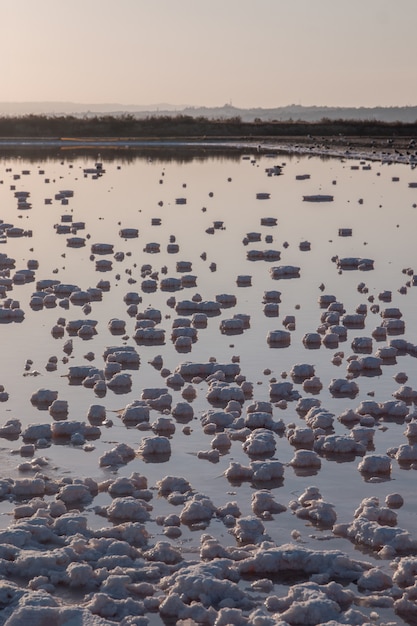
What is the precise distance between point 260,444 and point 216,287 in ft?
41.3

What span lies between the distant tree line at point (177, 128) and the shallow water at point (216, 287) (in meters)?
50.3

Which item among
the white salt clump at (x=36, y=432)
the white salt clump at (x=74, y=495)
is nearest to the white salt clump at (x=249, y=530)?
the white salt clump at (x=74, y=495)

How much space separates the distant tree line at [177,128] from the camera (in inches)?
4338

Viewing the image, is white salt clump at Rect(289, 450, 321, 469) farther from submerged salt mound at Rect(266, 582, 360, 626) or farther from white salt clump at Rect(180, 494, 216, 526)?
submerged salt mound at Rect(266, 582, 360, 626)

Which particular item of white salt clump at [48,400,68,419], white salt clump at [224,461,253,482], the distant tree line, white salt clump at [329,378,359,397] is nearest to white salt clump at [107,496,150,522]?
white salt clump at [224,461,253,482]

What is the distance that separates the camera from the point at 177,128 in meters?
114

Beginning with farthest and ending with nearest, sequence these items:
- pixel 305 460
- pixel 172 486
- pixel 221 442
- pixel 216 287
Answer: pixel 216 287 → pixel 221 442 → pixel 305 460 → pixel 172 486

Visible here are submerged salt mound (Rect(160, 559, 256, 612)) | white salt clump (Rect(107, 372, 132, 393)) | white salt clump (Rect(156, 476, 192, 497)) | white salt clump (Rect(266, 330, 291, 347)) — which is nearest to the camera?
submerged salt mound (Rect(160, 559, 256, 612))

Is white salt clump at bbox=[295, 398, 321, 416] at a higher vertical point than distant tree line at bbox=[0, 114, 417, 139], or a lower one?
lower

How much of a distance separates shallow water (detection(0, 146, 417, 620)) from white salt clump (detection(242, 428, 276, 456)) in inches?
5.8

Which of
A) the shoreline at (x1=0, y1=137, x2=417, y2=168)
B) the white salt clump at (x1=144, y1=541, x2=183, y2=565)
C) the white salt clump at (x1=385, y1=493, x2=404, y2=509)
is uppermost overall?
the shoreline at (x1=0, y1=137, x2=417, y2=168)

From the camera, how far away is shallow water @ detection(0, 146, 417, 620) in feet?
42.2

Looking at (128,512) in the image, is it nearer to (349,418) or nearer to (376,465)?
(376,465)

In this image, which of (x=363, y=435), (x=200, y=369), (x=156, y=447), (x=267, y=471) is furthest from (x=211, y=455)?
(x=200, y=369)
